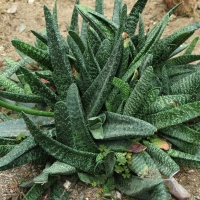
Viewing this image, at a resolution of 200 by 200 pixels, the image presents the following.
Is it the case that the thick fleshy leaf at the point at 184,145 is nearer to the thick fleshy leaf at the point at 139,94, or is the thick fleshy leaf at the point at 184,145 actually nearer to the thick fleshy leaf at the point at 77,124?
the thick fleshy leaf at the point at 139,94

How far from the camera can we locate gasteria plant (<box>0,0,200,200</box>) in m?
2.06

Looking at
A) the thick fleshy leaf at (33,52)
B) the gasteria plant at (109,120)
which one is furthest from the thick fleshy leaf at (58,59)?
the thick fleshy leaf at (33,52)

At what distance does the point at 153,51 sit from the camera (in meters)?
2.52

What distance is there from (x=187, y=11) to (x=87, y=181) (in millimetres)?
2248

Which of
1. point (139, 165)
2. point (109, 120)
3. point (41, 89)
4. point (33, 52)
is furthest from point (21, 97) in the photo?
point (139, 165)

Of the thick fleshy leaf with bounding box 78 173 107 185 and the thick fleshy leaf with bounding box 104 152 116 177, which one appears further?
the thick fleshy leaf with bounding box 78 173 107 185

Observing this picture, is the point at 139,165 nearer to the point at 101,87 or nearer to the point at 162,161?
the point at 162,161

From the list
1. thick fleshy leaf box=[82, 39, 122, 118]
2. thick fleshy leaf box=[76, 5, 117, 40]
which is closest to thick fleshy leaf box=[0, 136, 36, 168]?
thick fleshy leaf box=[82, 39, 122, 118]

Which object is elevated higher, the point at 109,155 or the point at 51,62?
the point at 51,62

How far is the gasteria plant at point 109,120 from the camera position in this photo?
6.77ft

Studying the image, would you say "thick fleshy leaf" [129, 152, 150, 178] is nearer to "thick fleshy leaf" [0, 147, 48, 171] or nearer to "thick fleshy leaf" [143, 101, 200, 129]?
"thick fleshy leaf" [143, 101, 200, 129]

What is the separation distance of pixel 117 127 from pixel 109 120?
91 millimetres

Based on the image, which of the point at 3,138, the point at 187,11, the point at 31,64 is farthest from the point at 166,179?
the point at 187,11

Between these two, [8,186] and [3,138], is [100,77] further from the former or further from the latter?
[8,186]
